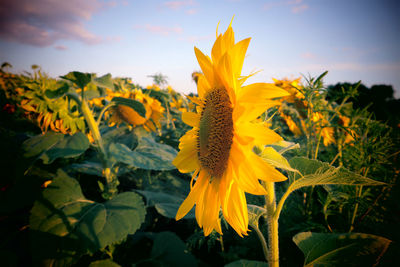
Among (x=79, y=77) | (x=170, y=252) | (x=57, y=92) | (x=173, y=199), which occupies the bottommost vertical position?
(x=170, y=252)

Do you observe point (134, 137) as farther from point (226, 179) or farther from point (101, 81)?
point (226, 179)

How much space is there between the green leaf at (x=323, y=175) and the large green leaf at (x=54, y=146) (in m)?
1.30

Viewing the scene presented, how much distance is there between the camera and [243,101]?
636 millimetres

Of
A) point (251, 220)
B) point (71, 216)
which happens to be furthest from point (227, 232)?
point (71, 216)

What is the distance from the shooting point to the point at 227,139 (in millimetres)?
784

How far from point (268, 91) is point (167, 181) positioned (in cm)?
206

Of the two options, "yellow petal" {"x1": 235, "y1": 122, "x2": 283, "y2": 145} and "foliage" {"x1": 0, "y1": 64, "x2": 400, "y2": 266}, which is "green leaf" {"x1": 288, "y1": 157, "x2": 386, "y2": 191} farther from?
"yellow petal" {"x1": 235, "y1": 122, "x2": 283, "y2": 145}

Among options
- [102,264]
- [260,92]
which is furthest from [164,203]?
[260,92]

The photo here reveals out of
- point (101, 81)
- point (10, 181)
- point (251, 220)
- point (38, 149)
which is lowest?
point (10, 181)

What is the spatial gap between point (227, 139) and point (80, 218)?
1156 mm

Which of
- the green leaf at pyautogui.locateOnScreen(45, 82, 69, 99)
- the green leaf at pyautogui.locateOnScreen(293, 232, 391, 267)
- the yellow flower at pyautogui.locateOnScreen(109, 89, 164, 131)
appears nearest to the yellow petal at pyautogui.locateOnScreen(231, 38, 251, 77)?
the green leaf at pyautogui.locateOnScreen(293, 232, 391, 267)

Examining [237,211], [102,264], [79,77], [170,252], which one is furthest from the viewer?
[170,252]

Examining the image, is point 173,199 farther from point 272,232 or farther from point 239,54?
point 239,54

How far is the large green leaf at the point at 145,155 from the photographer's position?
53.6 inches
